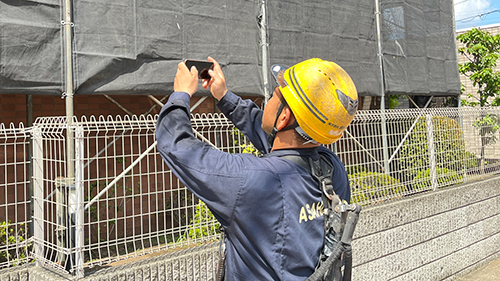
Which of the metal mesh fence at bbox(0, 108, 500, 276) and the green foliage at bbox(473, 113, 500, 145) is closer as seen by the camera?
the metal mesh fence at bbox(0, 108, 500, 276)

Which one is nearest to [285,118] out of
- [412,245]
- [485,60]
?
[412,245]

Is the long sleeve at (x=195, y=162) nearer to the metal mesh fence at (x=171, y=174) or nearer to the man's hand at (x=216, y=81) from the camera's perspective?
the man's hand at (x=216, y=81)

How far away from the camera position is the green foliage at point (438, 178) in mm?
5250

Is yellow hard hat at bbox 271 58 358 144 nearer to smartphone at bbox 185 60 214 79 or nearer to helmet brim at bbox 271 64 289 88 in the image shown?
helmet brim at bbox 271 64 289 88

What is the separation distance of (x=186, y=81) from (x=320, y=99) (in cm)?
55

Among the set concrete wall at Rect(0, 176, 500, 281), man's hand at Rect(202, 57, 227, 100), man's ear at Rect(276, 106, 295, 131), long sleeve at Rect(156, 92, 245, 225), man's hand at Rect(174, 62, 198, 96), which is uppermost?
man's hand at Rect(202, 57, 227, 100)

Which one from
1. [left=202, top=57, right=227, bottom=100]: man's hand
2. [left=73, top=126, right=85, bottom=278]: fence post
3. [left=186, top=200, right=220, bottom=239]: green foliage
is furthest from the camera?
[left=186, top=200, right=220, bottom=239]: green foliage

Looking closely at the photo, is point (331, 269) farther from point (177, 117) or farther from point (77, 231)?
point (77, 231)

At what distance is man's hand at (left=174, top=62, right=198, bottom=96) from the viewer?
69.5 inches

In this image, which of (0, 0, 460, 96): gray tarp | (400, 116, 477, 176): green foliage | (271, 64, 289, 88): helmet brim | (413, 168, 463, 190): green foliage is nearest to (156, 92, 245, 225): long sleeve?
(271, 64, 289, 88): helmet brim

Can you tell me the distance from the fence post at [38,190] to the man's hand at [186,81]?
68.7 inches

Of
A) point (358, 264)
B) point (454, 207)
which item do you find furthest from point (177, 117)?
point (454, 207)

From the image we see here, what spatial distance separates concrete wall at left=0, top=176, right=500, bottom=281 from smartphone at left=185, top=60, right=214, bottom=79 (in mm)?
1599

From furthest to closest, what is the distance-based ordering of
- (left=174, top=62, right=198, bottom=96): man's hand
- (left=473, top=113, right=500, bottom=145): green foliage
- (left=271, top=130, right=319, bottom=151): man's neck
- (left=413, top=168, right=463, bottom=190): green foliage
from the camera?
(left=473, top=113, right=500, bottom=145): green foliage
(left=413, top=168, right=463, bottom=190): green foliage
(left=271, top=130, right=319, bottom=151): man's neck
(left=174, top=62, right=198, bottom=96): man's hand
